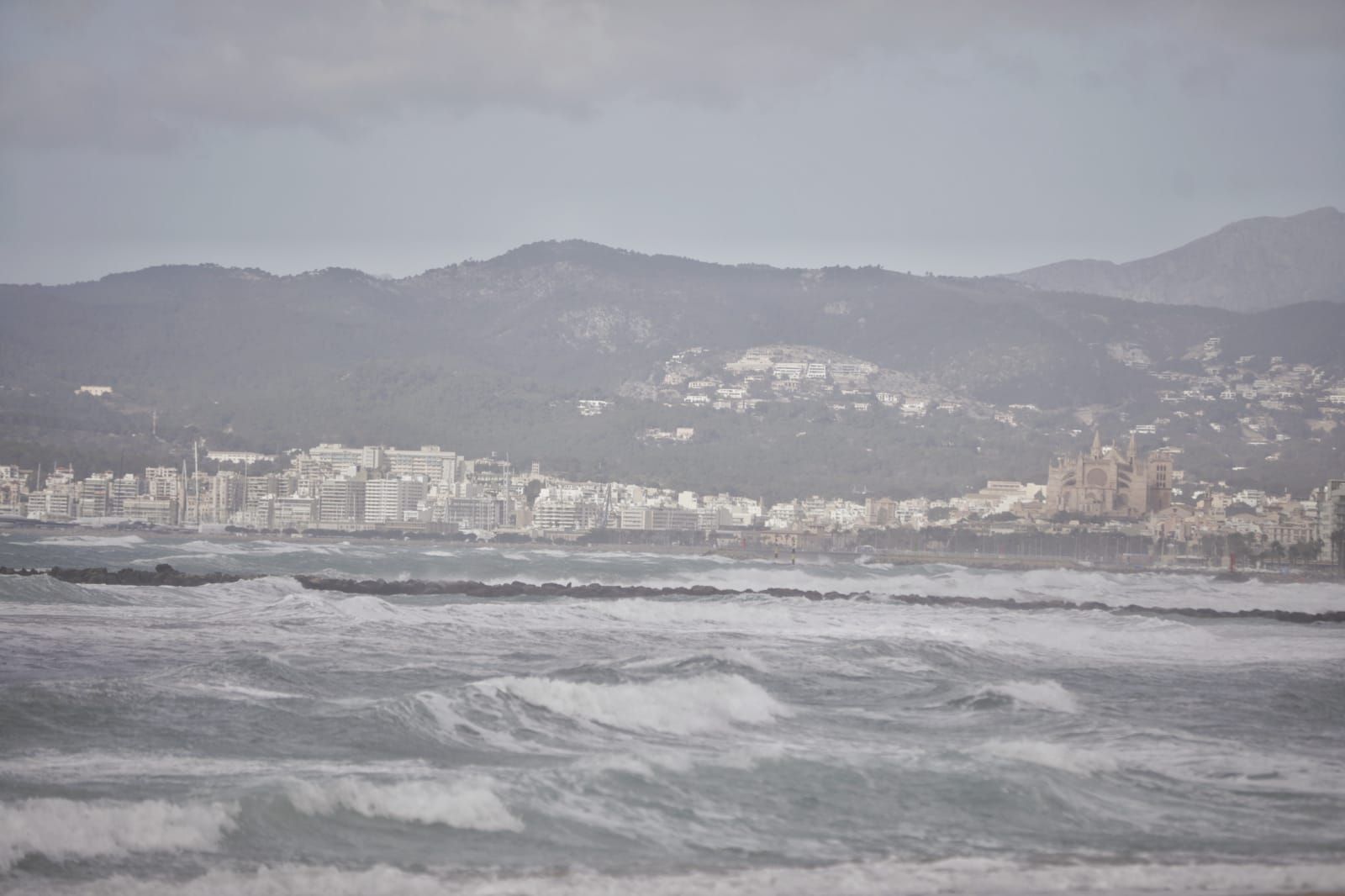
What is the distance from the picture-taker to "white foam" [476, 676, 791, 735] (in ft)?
55.0

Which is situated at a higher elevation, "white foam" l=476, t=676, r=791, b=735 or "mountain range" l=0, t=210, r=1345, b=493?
"mountain range" l=0, t=210, r=1345, b=493

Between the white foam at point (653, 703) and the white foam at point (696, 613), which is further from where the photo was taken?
the white foam at point (696, 613)

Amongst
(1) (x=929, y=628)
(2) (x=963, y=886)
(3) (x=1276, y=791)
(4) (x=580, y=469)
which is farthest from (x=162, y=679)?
(4) (x=580, y=469)

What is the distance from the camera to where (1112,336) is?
178 m

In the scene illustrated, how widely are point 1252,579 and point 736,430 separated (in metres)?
93.5

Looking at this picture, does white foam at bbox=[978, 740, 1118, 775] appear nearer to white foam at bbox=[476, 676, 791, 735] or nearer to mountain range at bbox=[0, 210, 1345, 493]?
white foam at bbox=[476, 676, 791, 735]

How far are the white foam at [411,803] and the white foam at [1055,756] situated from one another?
5.11 m

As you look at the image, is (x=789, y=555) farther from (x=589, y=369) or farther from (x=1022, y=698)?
(x=589, y=369)

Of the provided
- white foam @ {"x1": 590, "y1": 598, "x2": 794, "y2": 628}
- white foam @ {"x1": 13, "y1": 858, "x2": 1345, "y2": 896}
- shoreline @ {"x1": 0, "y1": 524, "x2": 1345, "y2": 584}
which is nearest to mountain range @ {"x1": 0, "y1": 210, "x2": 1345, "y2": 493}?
shoreline @ {"x1": 0, "y1": 524, "x2": 1345, "y2": 584}

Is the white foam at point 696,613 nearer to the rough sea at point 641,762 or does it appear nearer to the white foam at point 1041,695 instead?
the rough sea at point 641,762

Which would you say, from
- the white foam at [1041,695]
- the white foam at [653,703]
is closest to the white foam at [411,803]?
the white foam at [653,703]

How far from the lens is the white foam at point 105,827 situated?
1071 cm

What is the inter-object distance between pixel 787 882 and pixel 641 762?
366cm

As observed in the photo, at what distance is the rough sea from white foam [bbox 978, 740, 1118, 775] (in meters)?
0.03
